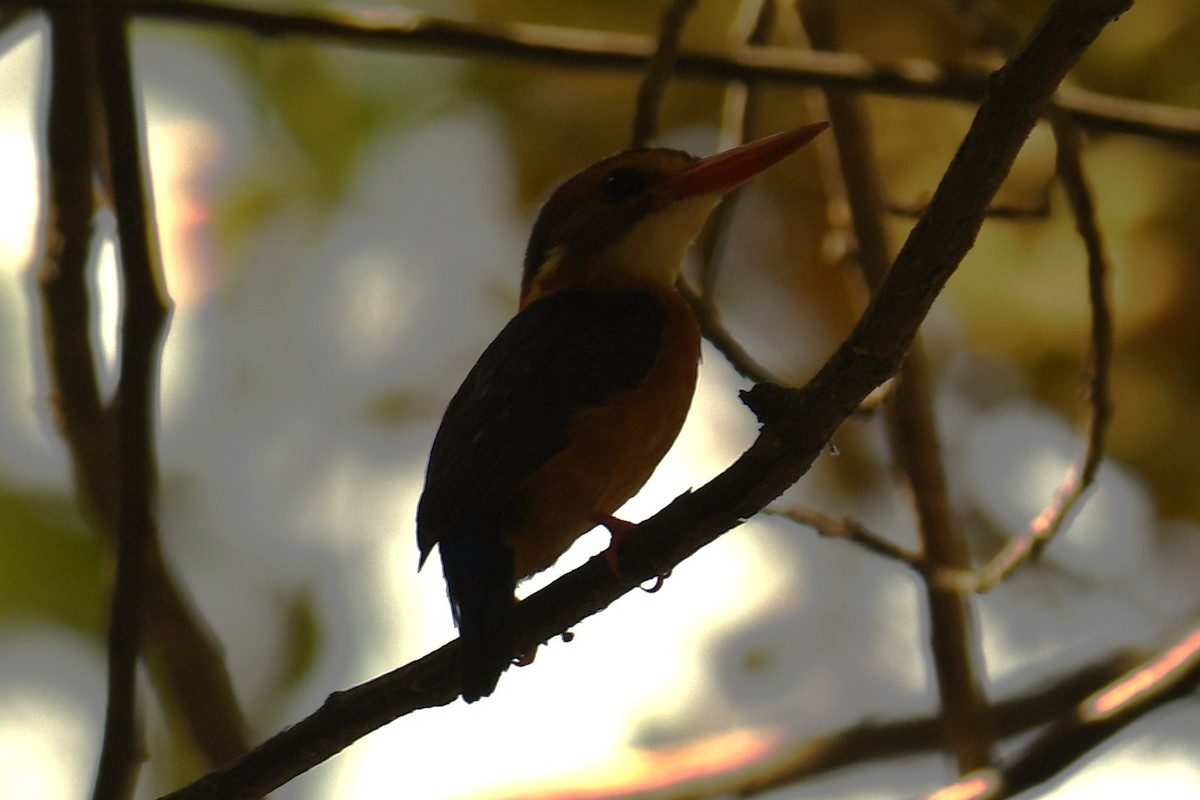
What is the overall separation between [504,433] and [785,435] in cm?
104

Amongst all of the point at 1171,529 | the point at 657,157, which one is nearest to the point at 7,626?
the point at 657,157

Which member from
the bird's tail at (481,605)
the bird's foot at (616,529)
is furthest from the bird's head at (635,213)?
the bird's tail at (481,605)

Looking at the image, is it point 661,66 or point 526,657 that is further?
point 661,66

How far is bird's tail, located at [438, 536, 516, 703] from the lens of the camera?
3045mm

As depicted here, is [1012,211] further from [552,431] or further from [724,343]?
[552,431]

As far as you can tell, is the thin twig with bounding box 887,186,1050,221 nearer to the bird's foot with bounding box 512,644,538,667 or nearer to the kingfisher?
the kingfisher

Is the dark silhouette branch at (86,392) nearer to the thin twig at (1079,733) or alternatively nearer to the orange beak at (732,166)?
the orange beak at (732,166)

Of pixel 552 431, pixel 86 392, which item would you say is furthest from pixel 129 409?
pixel 552 431

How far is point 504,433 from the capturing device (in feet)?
11.9

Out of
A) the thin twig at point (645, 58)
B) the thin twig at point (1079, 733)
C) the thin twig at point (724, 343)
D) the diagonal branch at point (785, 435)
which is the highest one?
the thin twig at point (645, 58)

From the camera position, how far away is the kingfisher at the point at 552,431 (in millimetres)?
3395

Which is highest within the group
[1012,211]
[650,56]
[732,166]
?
[650,56]

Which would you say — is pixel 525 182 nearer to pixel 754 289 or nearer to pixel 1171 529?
pixel 754 289

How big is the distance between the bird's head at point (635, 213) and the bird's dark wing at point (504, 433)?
49cm
